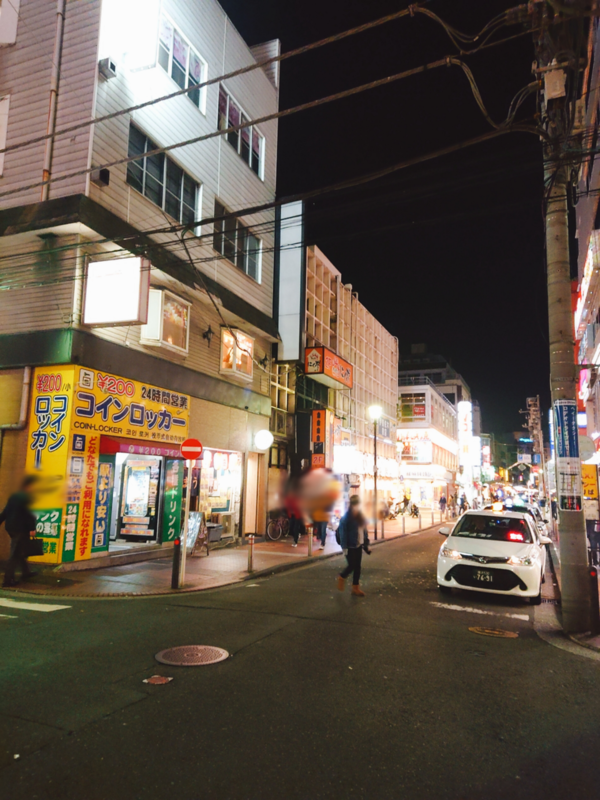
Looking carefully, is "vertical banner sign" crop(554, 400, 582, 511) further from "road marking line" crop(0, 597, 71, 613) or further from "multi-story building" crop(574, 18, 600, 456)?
"multi-story building" crop(574, 18, 600, 456)

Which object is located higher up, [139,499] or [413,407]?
[413,407]

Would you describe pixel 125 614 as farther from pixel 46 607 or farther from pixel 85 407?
pixel 85 407

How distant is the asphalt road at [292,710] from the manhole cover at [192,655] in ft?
0.46

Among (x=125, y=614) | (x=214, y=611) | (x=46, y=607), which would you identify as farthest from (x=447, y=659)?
(x=46, y=607)

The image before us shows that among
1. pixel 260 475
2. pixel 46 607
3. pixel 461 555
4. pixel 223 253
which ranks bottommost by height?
pixel 46 607

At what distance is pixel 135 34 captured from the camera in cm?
1403

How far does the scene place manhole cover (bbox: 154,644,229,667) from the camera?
5879 mm

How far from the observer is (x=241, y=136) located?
67.3 ft

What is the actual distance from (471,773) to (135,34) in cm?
1672

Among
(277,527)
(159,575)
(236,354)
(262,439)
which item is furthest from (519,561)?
(277,527)

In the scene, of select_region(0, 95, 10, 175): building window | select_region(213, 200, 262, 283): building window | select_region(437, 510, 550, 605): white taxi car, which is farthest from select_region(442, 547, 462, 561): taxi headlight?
select_region(0, 95, 10, 175): building window

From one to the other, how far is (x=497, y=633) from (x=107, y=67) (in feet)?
47.5

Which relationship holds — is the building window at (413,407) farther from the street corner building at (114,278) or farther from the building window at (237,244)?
the street corner building at (114,278)

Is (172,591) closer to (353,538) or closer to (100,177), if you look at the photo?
(353,538)
